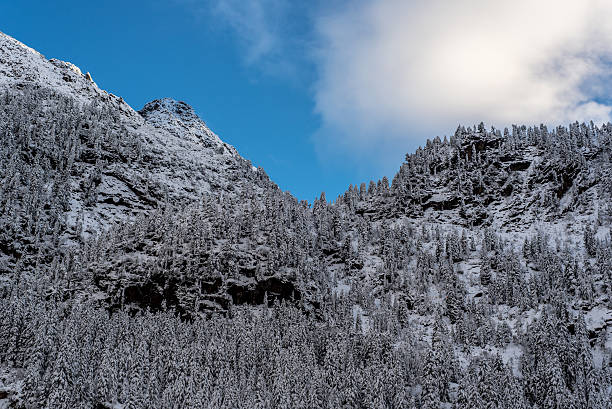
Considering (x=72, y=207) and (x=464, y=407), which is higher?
(x=72, y=207)

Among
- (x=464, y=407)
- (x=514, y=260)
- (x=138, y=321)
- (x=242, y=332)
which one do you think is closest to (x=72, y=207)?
(x=138, y=321)

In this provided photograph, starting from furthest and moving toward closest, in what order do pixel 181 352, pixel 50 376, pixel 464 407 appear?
pixel 181 352
pixel 464 407
pixel 50 376

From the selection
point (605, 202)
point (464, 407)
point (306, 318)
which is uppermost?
point (605, 202)

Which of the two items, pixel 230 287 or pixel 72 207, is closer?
pixel 230 287

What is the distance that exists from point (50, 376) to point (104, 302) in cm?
5884

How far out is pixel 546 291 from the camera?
157000 millimetres

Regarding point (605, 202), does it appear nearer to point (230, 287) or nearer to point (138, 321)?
point (230, 287)

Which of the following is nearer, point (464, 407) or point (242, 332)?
point (464, 407)

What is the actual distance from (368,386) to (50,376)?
66.9 m

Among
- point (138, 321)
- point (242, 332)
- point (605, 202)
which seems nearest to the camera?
point (242, 332)

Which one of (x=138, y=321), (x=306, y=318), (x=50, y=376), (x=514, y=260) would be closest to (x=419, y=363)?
(x=306, y=318)

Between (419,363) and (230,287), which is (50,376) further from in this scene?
(419,363)

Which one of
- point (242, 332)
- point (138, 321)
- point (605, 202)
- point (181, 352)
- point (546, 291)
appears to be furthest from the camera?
point (605, 202)

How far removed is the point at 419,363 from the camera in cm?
13088
